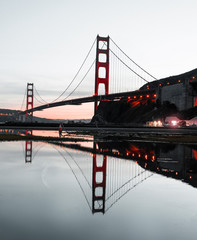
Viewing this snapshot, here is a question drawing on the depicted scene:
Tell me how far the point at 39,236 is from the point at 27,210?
1210 mm

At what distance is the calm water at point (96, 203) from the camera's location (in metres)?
4.00

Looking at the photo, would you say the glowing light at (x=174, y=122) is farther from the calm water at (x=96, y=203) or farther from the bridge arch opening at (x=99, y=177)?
the bridge arch opening at (x=99, y=177)

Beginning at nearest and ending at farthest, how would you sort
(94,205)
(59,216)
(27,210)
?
(59,216)
(27,210)
(94,205)

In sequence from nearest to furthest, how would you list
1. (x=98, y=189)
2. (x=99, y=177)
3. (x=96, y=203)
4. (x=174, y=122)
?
(x=96, y=203) → (x=98, y=189) → (x=99, y=177) → (x=174, y=122)

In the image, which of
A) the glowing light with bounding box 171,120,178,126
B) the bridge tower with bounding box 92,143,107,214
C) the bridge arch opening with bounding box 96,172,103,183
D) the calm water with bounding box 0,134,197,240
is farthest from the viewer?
the glowing light with bounding box 171,120,178,126

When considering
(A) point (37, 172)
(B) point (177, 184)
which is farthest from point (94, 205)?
(A) point (37, 172)

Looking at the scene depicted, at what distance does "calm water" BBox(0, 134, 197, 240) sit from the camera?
400 centimetres

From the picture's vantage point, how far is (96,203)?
5535mm

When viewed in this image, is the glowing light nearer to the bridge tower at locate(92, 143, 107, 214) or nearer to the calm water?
the calm water

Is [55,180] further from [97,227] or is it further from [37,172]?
[97,227]

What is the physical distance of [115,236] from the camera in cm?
383

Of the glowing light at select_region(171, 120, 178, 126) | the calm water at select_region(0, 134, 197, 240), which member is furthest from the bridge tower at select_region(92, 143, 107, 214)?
the glowing light at select_region(171, 120, 178, 126)

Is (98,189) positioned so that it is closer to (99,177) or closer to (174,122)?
(99,177)

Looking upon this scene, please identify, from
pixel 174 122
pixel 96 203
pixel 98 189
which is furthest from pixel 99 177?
pixel 174 122
